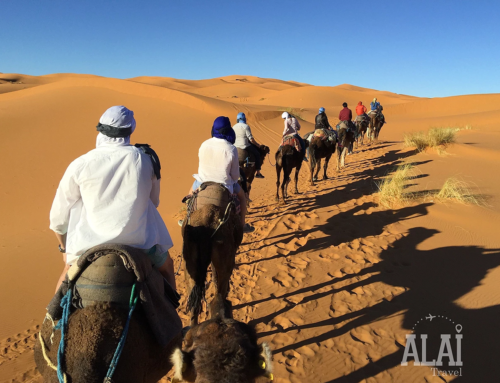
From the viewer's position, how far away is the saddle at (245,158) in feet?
25.1

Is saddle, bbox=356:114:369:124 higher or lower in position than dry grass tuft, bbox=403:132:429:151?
higher

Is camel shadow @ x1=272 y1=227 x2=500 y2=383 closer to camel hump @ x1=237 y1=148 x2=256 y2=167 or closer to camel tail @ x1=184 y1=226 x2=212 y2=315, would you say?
camel tail @ x1=184 y1=226 x2=212 y2=315

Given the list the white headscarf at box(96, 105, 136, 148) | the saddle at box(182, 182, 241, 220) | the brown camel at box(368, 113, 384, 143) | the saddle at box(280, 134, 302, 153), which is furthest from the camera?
the brown camel at box(368, 113, 384, 143)

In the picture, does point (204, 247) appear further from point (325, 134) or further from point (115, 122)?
point (325, 134)

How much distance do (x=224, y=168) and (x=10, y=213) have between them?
7993 mm

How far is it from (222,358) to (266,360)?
215 mm

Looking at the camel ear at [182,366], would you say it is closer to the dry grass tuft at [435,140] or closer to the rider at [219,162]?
the rider at [219,162]

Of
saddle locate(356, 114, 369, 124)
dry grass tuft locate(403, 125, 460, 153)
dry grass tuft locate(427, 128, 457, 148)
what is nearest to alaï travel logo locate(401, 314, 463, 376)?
dry grass tuft locate(403, 125, 460, 153)

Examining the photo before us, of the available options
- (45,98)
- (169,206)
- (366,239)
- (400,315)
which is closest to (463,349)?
(400,315)

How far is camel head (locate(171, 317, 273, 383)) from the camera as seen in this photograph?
4.91ft

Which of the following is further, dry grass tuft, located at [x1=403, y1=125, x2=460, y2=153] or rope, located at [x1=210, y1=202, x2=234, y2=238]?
dry grass tuft, located at [x1=403, y1=125, x2=460, y2=153]

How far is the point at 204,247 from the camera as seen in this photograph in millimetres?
Answer: 3645

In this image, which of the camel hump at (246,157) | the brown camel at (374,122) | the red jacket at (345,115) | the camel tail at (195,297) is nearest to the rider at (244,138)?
the camel hump at (246,157)

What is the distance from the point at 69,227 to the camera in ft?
7.20
